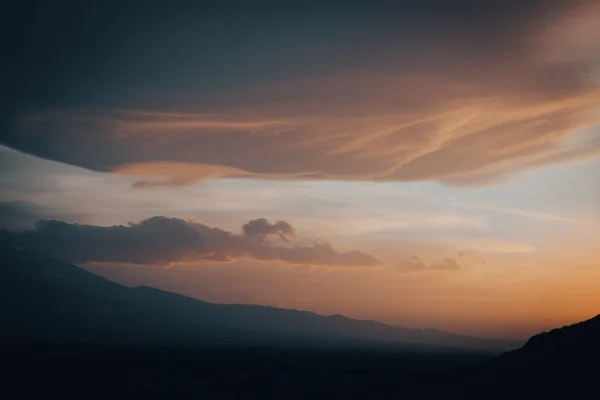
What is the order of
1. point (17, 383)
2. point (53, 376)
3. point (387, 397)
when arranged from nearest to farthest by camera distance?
point (387, 397) → point (17, 383) → point (53, 376)

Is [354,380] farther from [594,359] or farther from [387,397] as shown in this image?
[594,359]

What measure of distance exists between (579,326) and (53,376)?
7005 cm

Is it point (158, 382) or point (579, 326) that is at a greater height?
point (579, 326)

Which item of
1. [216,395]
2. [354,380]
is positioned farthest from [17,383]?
[354,380]

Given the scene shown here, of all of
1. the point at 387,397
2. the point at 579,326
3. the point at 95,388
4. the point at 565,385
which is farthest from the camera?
the point at 95,388

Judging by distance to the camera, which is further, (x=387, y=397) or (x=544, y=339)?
(x=544, y=339)

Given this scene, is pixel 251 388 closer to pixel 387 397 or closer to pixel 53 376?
pixel 387 397

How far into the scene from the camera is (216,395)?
2685 inches

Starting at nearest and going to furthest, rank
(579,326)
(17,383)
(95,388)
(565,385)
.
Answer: (565,385) < (579,326) < (95,388) < (17,383)

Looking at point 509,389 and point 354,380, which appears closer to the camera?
point 509,389

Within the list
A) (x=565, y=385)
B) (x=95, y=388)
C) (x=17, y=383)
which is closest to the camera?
(x=565, y=385)

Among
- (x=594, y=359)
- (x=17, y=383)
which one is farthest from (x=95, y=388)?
(x=594, y=359)

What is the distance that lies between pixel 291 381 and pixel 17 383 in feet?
113

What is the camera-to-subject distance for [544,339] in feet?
233
